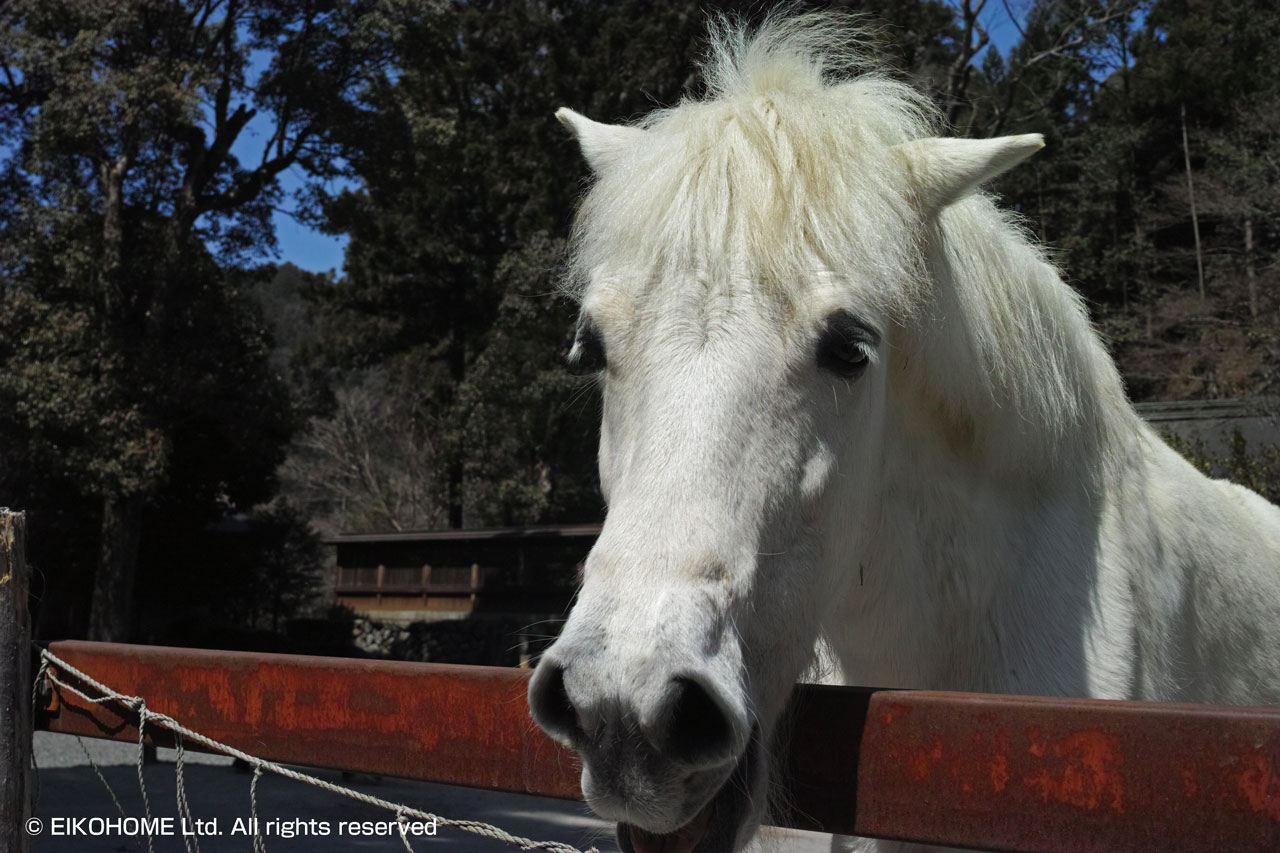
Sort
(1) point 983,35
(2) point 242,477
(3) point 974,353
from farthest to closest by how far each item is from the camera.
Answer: (2) point 242,477 < (1) point 983,35 < (3) point 974,353

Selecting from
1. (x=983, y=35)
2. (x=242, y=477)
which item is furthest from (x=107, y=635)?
(x=983, y=35)

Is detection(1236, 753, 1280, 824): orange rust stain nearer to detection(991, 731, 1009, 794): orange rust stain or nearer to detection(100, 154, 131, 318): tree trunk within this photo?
detection(991, 731, 1009, 794): orange rust stain

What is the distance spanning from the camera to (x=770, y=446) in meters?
1.45

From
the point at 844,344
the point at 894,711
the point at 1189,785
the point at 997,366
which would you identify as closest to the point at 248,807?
the point at 997,366

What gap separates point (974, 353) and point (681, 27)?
738 inches

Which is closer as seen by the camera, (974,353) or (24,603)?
(24,603)

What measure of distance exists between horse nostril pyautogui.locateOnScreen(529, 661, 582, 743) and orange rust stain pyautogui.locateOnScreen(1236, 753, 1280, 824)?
0.70 meters

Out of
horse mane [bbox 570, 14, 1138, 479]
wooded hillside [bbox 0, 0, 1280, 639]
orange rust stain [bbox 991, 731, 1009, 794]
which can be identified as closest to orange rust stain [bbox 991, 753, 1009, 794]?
orange rust stain [bbox 991, 731, 1009, 794]

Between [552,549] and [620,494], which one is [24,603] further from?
[552,549]

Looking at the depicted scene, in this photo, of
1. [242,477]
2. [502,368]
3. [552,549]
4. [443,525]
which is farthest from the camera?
[443,525]

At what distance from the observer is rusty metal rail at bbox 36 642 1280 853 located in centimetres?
103

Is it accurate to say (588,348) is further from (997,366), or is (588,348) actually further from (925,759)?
(925,759)

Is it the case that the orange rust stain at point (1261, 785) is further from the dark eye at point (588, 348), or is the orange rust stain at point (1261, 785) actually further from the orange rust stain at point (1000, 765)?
the dark eye at point (588, 348)

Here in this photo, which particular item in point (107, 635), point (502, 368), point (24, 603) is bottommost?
point (107, 635)
